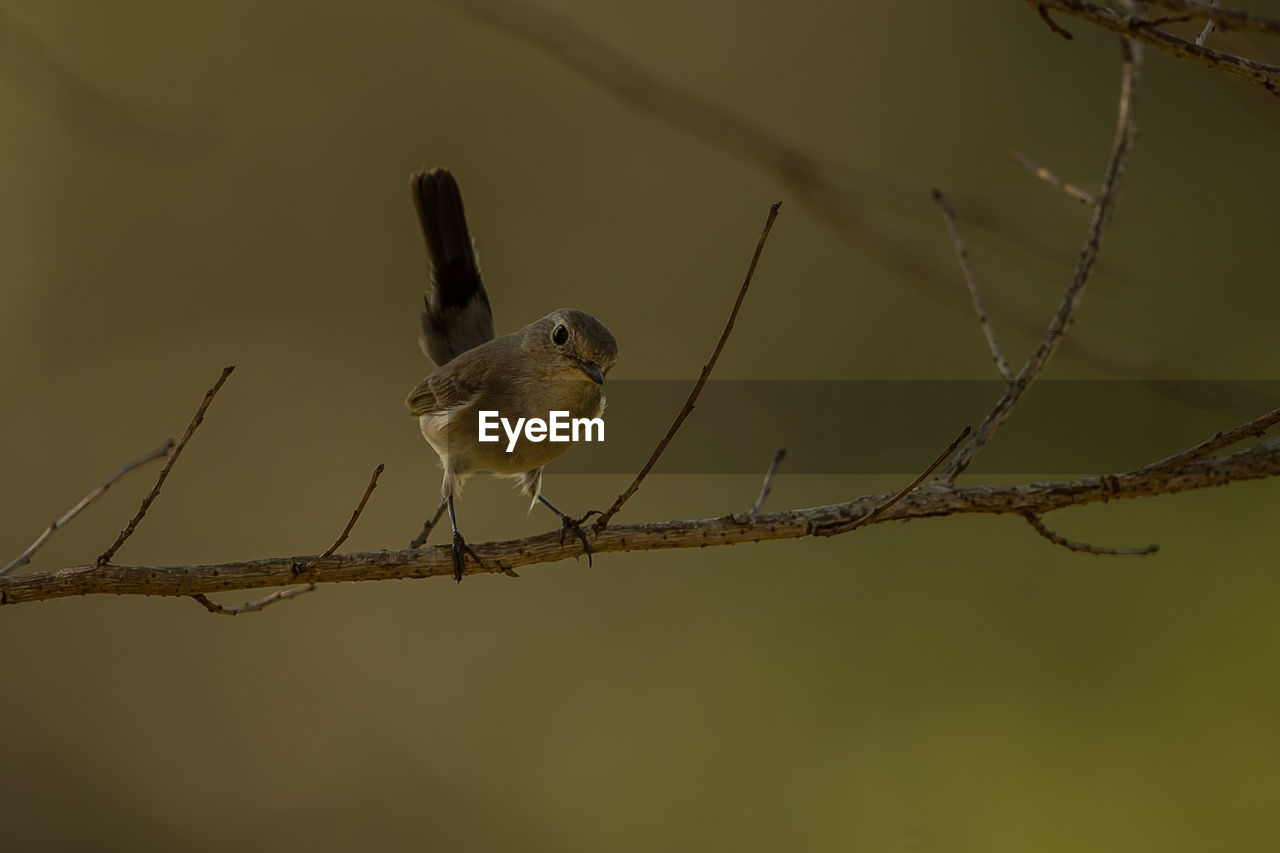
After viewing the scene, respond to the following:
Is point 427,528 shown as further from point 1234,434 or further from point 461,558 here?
point 1234,434

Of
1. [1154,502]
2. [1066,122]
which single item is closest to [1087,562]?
[1154,502]

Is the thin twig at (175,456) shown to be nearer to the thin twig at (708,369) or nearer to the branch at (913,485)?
the thin twig at (708,369)

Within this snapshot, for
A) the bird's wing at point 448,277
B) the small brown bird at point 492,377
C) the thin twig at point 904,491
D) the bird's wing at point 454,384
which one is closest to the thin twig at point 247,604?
the small brown bird at point 492,377

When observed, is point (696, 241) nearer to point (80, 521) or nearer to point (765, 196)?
point (765, 196)

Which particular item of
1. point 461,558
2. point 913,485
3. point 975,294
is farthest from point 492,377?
point 913,485

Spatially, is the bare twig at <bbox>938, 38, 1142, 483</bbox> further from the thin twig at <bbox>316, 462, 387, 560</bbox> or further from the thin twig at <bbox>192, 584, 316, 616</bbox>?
the thin twig at <bbox>192, 584, 316, 616</bbox>
